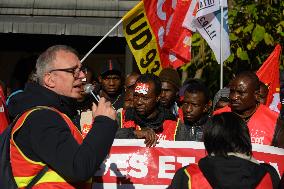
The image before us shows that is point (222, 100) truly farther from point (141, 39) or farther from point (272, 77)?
point (141, 39)

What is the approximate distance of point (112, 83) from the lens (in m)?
8.32

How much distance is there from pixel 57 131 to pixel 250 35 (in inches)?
325

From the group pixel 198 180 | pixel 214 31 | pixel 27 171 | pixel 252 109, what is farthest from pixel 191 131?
pixel 214 31

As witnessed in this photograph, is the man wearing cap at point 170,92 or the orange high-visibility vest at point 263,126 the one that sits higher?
the man wearing cap at point 170,92

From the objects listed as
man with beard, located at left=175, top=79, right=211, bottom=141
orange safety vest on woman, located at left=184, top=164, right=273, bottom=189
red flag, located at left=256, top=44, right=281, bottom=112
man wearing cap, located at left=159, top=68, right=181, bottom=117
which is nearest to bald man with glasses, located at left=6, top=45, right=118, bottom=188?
orange safety vest on woman, located at left=184, top=164, right=273, bottom=189

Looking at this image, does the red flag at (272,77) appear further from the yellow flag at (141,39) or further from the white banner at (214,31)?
the yellow flag at (141,39)

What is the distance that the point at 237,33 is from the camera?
11.5m

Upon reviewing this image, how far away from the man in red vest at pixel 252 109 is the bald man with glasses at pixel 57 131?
2353mm

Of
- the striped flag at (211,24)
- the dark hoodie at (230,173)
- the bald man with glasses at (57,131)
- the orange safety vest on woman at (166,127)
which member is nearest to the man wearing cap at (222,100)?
the orange safety vest on woman at (166,127)

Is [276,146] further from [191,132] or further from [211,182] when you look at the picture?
[211,182]

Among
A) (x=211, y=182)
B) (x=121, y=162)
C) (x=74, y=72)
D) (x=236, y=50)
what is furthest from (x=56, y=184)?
(x=236, y=50)

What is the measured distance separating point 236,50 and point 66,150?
8267 millimetres

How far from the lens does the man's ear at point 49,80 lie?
373cm

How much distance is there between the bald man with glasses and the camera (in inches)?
136
